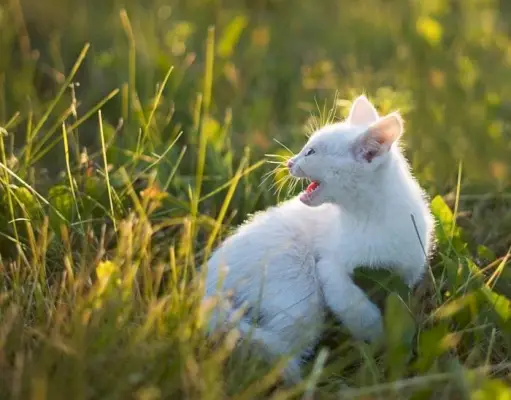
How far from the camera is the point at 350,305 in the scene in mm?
2084

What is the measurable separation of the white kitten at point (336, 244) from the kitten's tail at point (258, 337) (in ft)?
0.03

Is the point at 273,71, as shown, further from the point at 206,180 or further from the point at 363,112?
the point at 363,112

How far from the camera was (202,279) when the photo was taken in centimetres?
176


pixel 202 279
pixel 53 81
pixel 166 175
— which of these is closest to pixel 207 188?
pixel 166 175

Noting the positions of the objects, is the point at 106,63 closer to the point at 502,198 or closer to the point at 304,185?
the point at 304,185

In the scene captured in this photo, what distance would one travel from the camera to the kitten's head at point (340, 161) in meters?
2.10

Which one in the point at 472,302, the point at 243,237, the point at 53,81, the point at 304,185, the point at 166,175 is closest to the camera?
the point at 472,302

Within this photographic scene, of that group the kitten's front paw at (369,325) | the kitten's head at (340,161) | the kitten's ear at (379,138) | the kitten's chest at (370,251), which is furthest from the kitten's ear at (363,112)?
the kitten's front paw at (369,325)

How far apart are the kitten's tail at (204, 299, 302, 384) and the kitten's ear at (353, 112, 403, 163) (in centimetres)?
51

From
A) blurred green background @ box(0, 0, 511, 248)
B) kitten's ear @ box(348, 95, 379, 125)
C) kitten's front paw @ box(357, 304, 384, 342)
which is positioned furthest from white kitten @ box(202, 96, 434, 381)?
blurred green background @ box(0, 0, 511, 248)

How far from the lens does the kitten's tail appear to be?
1.84 m

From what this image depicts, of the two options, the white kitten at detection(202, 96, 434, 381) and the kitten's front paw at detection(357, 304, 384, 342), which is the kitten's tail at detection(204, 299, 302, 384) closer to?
the white kitten at detection(202, 96, 434, 381)

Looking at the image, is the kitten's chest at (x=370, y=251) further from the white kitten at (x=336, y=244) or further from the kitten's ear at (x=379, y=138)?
the kitten's ear at (x=379, y=138)

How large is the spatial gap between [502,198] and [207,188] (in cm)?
99
